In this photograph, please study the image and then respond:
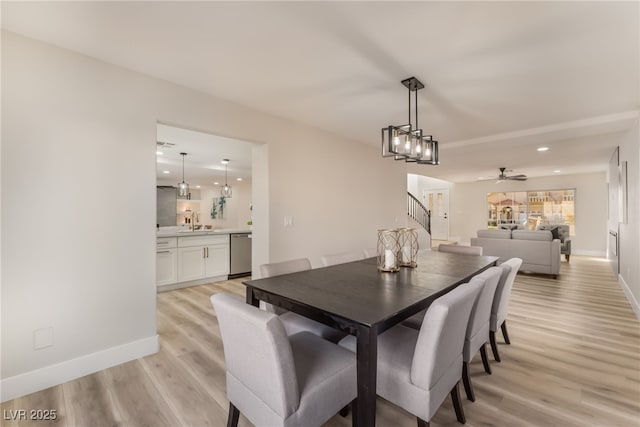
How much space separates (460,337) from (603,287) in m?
4.91

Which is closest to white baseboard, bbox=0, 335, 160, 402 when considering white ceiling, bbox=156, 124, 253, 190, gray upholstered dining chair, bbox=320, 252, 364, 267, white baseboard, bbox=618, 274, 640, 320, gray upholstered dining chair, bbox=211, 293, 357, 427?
gray upholstered dining chair, bbox=211, 293, 357, 427

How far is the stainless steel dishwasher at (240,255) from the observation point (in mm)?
5090

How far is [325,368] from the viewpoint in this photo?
1340 mm

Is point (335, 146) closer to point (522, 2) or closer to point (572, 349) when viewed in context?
point (522, 2)

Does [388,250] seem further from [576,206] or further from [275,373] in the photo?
[576,206]

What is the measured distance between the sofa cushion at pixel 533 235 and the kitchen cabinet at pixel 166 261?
6193mm

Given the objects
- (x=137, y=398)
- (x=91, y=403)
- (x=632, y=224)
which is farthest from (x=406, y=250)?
(x=632, y=224)

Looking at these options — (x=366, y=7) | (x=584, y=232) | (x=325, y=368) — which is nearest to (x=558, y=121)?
(x=366, y=7)

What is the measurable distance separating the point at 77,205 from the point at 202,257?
2682mm

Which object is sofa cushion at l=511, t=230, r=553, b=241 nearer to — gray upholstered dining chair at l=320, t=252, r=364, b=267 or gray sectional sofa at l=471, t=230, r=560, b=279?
gray sectional sofa at l=471, t=230, r=560, b=279

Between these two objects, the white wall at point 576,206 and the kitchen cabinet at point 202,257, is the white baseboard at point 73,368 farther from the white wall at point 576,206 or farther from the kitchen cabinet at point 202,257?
the white wall at point 576,206

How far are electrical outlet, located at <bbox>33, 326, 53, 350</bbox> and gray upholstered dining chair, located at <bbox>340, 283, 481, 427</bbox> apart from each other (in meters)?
2.29

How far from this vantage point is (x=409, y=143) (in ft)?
7.86

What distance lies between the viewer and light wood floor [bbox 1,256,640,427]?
66.5 inches
